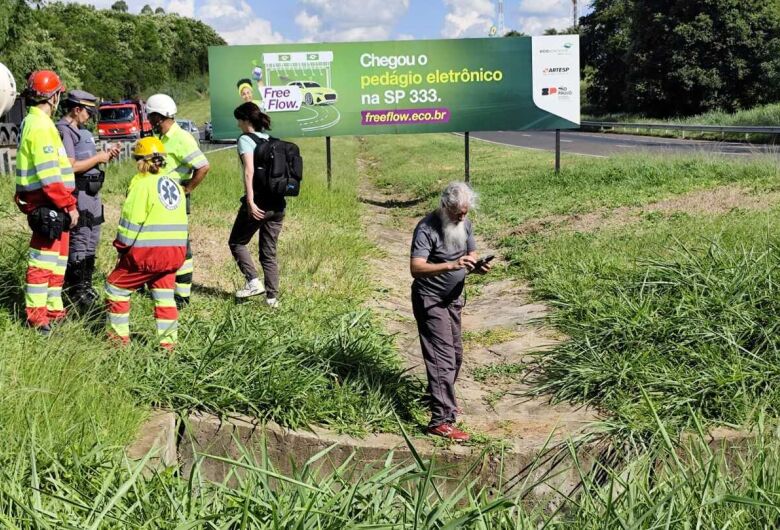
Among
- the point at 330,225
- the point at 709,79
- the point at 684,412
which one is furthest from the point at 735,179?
the point at 709,79

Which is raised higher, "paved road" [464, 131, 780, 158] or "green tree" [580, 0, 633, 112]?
"green tree" [580, 0, 633, 112]

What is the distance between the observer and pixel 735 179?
1288cm

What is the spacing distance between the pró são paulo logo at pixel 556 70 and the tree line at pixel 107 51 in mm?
31987

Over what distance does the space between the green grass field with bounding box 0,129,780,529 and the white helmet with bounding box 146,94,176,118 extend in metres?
1.45

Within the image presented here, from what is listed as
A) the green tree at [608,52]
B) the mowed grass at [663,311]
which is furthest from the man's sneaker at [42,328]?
the green tree at [608,52]

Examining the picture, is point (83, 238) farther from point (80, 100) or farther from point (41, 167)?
point (41, 167)

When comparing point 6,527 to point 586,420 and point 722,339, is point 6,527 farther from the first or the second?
point 722,339

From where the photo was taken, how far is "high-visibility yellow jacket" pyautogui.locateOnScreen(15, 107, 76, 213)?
5898 mm

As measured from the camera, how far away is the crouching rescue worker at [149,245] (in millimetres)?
5727

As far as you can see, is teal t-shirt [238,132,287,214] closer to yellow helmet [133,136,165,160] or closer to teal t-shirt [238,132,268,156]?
teal t-shirt [238,132,268,156]

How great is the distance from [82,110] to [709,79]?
4728cm

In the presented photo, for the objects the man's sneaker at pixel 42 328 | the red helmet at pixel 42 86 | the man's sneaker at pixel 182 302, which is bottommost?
the man's sneaker at pixel 182 302

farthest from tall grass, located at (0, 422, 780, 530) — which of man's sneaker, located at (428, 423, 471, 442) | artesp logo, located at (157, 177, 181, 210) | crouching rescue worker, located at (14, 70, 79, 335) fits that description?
crouching rescue worker, located at (14, 70, 79, 335)

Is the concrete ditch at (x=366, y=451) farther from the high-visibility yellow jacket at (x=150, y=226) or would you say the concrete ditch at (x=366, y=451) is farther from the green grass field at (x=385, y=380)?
the high-visibility yellow jacket at (x=150, y=226)
